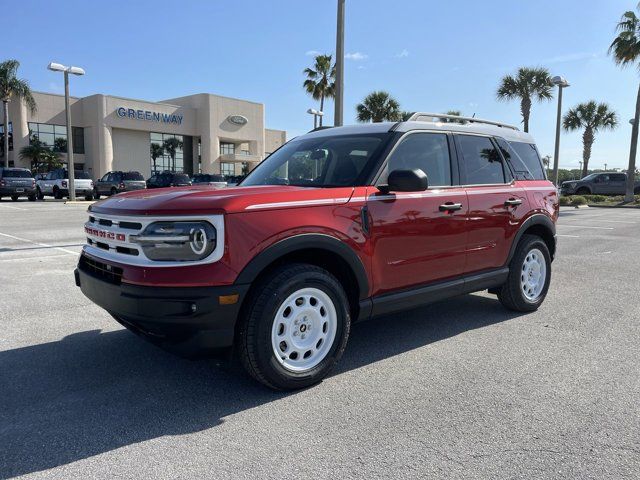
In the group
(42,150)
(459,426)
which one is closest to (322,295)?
(459,426)

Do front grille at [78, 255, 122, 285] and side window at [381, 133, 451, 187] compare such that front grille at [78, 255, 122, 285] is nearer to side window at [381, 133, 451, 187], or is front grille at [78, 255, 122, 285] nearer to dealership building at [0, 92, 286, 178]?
side window at [381, 133, 451, 187]

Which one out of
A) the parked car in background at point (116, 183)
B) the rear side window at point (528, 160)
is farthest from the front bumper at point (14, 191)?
the rear side window at point (528, 160)

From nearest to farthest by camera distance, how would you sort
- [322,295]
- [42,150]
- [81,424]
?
1. [81,424]
2. [322,295]
3. [42,150]

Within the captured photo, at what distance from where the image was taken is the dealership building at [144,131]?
42.6m

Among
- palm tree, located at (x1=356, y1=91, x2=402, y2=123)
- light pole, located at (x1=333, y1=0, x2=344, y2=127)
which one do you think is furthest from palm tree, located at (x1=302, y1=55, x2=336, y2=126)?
light pole, located at (x1=333, y1=0, x2=344, y2=127)

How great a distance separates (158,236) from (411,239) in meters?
1.93

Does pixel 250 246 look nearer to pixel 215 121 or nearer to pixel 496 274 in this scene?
pixel 496 274

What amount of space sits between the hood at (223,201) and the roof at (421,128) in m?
0.90

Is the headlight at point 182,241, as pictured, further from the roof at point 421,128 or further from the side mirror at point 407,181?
the roof at point 421,128

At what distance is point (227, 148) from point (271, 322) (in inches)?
2086

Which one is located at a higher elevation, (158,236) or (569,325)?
(158,236)

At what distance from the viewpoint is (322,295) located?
3.58 m

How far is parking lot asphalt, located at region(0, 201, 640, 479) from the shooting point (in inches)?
105

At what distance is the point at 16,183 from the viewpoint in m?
26.0
